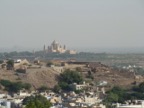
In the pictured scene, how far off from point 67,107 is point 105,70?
54.2 feet

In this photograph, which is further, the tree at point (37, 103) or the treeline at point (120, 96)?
the treeline at point (120, 96)

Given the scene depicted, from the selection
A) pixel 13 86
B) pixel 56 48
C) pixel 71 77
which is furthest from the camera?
pixel 56 48

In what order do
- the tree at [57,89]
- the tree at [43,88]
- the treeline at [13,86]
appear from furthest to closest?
1. the tree at [43,88]
2. the tree at [57,89]
3. the treeline at [13,86]

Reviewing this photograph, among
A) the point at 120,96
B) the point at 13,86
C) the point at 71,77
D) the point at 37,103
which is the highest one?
the point at 37,103

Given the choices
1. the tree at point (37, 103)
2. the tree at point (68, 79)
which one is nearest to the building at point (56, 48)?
the tree at point (68, 79)

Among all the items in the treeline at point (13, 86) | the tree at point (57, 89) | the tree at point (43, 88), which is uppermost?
the treeline at point (13, 86)

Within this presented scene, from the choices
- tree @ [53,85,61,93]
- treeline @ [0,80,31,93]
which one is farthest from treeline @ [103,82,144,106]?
treeline @ [0,80,31,93]

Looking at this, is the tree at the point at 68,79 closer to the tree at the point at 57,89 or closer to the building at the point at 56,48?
the tree at the point at 57,89

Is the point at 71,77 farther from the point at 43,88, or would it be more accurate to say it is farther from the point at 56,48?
the point at 56,48

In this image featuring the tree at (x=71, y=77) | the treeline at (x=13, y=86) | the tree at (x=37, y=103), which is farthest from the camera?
the tree at (x=71, y=77)

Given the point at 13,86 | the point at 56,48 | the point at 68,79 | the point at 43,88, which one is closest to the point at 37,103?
the point at 13,86

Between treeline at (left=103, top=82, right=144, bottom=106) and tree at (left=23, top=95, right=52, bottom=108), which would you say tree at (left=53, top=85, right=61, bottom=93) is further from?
tree at (left=23, top=95, right=52, bottom=108)

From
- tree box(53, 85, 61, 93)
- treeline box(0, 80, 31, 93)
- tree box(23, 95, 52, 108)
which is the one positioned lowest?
tree box(53, 85, 61, 93)

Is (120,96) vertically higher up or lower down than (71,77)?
lower down
